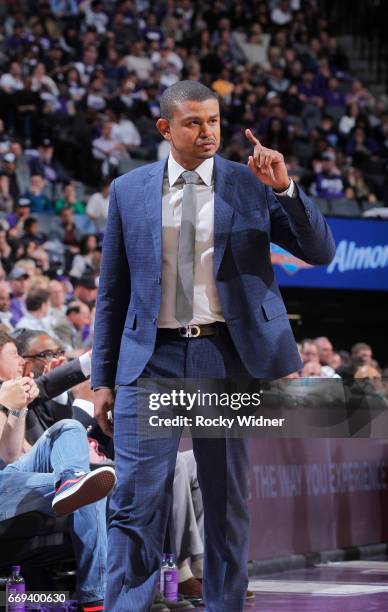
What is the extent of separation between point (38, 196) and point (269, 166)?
999 cm

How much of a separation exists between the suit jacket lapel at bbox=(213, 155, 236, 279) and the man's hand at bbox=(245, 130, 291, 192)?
0.24m

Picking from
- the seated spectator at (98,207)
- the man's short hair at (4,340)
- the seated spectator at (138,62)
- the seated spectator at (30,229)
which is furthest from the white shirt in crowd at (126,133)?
the man's short hair at (4,340)

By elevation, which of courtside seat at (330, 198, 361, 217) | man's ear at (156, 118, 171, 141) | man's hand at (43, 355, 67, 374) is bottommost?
man's hand at (43, 355, 67, 374)

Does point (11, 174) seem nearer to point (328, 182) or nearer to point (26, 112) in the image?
point (26, 112)

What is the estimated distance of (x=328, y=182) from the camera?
53.7 ft

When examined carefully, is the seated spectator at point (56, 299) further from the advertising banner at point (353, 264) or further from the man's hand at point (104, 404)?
the man's hand at point (104, 404)

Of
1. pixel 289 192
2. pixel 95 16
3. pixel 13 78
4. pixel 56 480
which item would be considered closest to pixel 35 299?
pixel 56 480

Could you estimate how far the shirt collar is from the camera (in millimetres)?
3430

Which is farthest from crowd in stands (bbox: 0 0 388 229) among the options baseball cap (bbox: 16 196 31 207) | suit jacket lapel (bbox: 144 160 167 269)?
suit jacket lapel (bbox: 144 160 167 269)

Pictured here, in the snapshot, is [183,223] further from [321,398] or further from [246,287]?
[321,398]

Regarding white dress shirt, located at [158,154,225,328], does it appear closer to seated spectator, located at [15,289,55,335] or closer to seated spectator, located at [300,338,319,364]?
seated spectator, located at [15,289,55,335]

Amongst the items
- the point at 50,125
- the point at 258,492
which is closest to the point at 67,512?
the point at 258,492

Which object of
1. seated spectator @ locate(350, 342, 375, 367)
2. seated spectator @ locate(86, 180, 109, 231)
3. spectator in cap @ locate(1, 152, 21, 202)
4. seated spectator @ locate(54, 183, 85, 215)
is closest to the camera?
seated spectator @ locate(350, 342, 375, 367)

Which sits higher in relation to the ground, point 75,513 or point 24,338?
point 24,338
